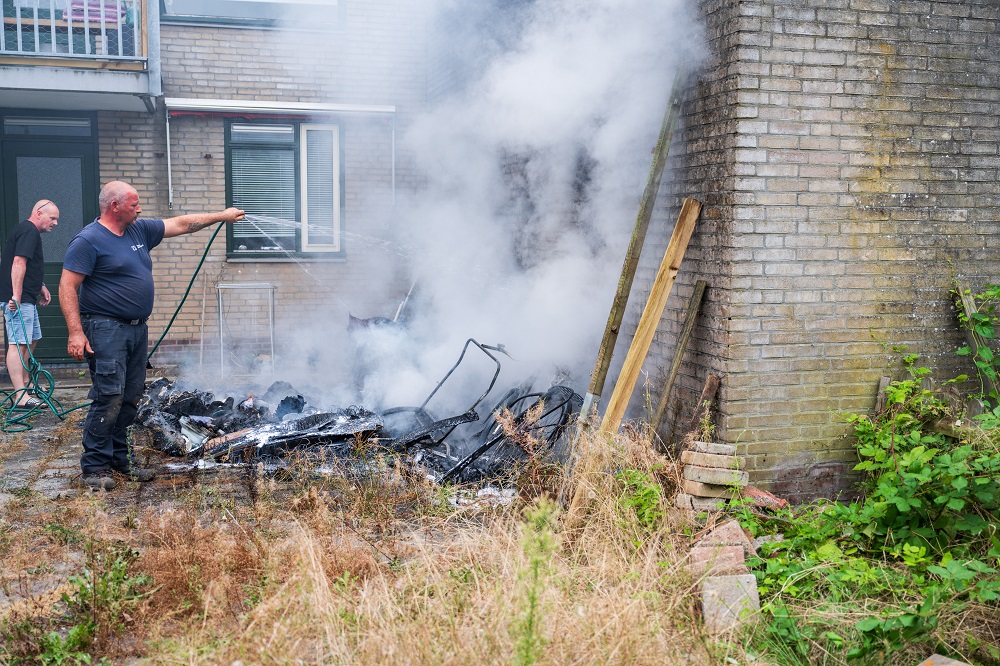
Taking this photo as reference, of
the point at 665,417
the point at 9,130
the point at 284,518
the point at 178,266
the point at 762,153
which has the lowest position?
the point at 284,518

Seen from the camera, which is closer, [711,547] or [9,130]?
[711,547]

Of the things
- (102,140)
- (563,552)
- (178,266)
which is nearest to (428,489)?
(563,552)

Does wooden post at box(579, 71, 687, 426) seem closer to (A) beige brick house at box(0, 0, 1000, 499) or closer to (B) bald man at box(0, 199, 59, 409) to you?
(A) beige brick house at box(0, 0, 1000, 499)

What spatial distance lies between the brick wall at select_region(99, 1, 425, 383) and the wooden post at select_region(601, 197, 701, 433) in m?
6.01

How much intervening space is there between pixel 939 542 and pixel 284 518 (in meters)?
3.53

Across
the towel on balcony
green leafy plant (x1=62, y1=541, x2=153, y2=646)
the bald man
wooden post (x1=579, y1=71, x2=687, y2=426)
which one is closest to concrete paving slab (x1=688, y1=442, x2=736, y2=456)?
wooden post (x1=579, y1=71, x2=687, y2=426)

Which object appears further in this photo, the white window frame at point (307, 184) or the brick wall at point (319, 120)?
the white window frame at point (307, 184)

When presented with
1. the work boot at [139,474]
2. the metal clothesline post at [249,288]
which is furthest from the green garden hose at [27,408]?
the metal clothesline post at [249,288]

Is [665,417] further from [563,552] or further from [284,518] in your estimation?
[284,518]

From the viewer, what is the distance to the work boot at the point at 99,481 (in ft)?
19.3

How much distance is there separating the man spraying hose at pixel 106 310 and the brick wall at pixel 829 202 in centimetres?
387

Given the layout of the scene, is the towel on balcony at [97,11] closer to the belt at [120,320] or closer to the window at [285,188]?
the window at [285,188]

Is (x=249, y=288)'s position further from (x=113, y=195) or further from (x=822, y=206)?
(x=822, y=206)

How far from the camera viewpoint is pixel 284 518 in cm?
523
